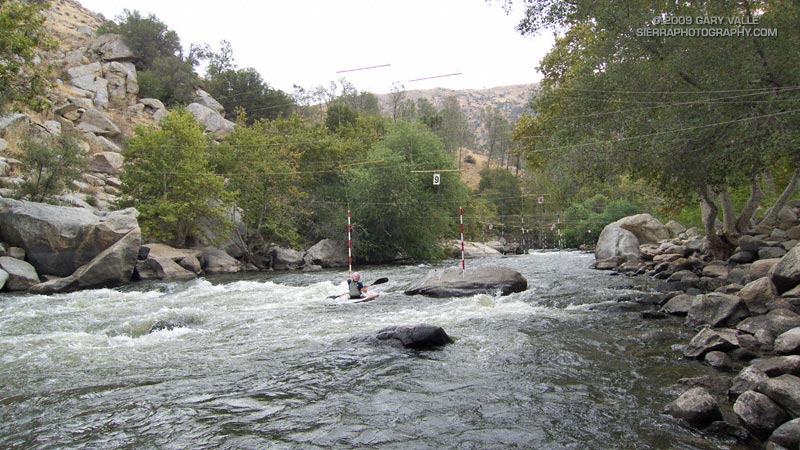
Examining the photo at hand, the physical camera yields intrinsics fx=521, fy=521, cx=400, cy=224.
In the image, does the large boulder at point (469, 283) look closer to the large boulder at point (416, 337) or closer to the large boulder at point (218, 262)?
the large boulder at point (416, 337)

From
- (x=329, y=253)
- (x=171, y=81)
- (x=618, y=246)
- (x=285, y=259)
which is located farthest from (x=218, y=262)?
(x=171, y=81)

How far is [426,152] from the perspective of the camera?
3541cm

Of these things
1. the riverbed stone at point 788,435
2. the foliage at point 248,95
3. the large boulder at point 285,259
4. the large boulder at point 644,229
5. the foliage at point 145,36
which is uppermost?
the foliage at point 145,36

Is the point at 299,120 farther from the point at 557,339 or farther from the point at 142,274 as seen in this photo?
the point at 557,339

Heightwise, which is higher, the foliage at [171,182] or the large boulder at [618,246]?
the foliage at [171,182]

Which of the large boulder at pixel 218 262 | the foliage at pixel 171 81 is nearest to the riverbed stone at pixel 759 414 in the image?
the large boulder at pixel 218 262

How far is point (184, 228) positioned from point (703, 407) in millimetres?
28562

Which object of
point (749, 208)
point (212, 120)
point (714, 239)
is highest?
point (212, 120)

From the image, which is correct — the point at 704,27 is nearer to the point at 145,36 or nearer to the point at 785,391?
the point at 785,391

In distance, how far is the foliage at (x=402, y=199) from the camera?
110ft

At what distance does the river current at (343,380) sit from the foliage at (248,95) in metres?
48.8

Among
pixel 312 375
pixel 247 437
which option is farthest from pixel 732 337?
pixel 247 437

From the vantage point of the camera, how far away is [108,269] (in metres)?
20.6

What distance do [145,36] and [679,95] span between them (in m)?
60.4
